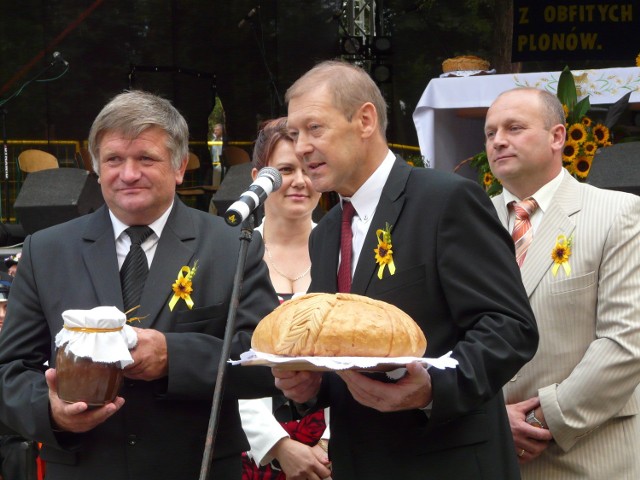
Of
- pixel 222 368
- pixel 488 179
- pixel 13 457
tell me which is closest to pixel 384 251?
pixel 222 368

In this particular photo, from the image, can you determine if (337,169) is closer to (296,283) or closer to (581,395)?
(581,395)

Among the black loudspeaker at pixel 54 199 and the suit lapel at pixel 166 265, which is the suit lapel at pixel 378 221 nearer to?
the suit lapel at pixel 166 265

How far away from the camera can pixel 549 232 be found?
12.1ft

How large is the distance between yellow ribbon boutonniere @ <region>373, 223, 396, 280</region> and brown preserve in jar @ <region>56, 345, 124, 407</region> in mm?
749

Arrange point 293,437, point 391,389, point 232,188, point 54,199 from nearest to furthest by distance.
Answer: point 391,389 → point 293,437 → point 232,188 → point 54,199

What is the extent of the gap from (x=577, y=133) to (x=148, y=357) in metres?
3.03

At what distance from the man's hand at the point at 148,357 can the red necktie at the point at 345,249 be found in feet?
1.79

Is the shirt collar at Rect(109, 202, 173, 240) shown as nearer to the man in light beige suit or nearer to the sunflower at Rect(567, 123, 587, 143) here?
the man in light beige suit

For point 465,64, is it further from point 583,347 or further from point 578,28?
point 578,28

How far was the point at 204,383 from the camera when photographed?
3072 millimetres

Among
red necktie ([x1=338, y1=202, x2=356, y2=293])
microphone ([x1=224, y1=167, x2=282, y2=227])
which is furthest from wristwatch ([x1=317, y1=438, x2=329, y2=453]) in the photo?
microphone ([x1=224, y1=167, x2=282, y2=227])

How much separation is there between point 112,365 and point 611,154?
156 inches

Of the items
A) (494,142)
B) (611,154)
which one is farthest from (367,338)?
(611,154)

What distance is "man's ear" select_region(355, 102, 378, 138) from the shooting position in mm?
2891
